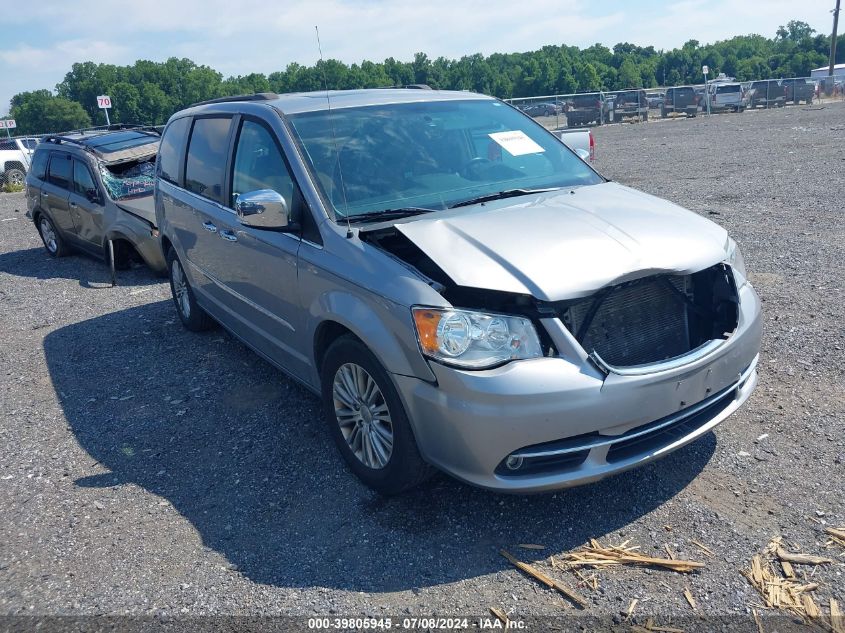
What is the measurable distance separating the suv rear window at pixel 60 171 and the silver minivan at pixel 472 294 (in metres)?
6.62

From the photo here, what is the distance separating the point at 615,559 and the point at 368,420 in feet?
4.40

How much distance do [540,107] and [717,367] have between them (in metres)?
32.0

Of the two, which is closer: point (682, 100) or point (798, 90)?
point (682, 100)

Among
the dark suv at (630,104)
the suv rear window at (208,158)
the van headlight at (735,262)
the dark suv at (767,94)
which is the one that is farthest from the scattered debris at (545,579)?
the dark suv at (767,94)

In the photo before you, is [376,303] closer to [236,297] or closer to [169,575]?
[169,575]

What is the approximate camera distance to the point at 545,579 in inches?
120

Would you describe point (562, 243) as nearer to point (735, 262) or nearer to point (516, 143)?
point (735, 262)

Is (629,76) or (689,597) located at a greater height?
(629,76)

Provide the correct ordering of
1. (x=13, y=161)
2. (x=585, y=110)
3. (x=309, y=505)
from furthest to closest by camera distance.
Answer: (x=585, y=110)
(x=13, y=161)
(x=309, y=505)

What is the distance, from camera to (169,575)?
3.31 meters

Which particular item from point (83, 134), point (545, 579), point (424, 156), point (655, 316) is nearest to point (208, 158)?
point (424, 156)

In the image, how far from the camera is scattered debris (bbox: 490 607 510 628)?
2854 millimetres

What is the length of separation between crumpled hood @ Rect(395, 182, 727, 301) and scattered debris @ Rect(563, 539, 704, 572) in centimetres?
115

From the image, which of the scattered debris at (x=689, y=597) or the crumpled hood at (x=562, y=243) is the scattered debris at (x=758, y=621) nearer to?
the scattered debris at (x=689, y=597)
